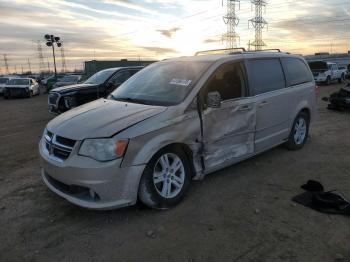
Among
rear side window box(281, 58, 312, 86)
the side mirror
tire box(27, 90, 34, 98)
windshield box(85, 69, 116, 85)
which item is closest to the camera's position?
the side mirror

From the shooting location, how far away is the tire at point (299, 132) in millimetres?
6410

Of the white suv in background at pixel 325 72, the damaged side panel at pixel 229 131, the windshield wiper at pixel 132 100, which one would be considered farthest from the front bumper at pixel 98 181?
the white suv in background at pixel 325 72

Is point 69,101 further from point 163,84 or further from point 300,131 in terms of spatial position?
point 300,131

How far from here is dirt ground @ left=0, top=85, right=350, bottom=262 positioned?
10.6ft

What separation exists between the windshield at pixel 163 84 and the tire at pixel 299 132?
261 centimetres

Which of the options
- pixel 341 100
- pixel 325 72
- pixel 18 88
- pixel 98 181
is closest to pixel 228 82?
pixel 98 181

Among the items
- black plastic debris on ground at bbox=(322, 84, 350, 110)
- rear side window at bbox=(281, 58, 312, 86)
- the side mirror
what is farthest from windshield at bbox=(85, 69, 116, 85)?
black plastic debris on ground at bbox=(322, 84, 350, 110)

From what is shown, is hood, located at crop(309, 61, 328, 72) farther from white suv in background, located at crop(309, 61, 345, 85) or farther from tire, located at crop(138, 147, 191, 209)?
tire, located at crop(138, 147, 191, 209)

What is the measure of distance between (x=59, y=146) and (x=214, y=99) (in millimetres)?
1939

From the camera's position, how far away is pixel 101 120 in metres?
3.93

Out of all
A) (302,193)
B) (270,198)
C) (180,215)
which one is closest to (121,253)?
(180,215)

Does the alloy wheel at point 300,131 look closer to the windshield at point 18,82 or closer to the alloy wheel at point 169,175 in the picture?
the alloy wheel at point 169,175

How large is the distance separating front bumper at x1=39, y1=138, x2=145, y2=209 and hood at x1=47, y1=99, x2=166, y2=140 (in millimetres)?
301

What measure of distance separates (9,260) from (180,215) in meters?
1.81
